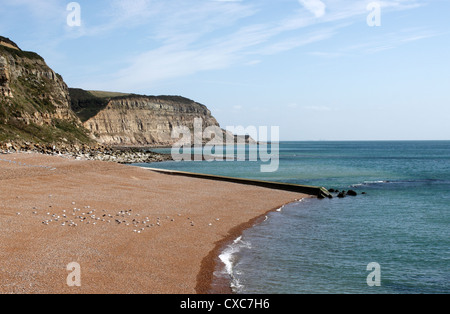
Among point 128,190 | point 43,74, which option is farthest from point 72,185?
point 43,74

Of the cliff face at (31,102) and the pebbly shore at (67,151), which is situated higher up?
the cliff face at (31,102)

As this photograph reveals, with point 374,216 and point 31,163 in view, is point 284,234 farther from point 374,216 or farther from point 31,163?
point 31,163

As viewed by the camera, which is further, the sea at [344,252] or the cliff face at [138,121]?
the cliff face at [138,121]

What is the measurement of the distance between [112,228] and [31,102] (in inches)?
2832

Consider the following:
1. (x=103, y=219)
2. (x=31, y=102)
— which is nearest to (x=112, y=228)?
(x=103, y=219)

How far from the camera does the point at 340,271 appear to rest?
12336 mm

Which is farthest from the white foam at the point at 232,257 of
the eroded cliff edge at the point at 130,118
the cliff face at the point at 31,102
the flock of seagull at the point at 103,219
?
the eroded cliff edge at the point at 130,118

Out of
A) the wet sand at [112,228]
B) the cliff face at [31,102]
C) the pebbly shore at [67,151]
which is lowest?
the wet sand at [112,228]

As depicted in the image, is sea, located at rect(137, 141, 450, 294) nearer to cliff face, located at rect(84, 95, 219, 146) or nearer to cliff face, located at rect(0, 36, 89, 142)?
cliff face, located at rect(0, 36, 89, 142)

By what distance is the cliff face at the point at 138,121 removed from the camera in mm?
145750

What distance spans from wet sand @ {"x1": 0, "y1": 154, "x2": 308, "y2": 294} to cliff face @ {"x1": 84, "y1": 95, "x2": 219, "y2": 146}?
369ft

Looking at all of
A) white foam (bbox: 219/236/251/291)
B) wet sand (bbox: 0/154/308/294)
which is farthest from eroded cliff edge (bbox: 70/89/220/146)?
white foam (bbox: 219/236/251/291)

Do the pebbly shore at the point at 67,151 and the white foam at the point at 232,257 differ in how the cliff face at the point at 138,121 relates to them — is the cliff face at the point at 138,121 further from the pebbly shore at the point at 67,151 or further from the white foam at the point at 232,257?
the white foam at the point at 232,257

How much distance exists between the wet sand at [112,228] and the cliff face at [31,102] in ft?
130
